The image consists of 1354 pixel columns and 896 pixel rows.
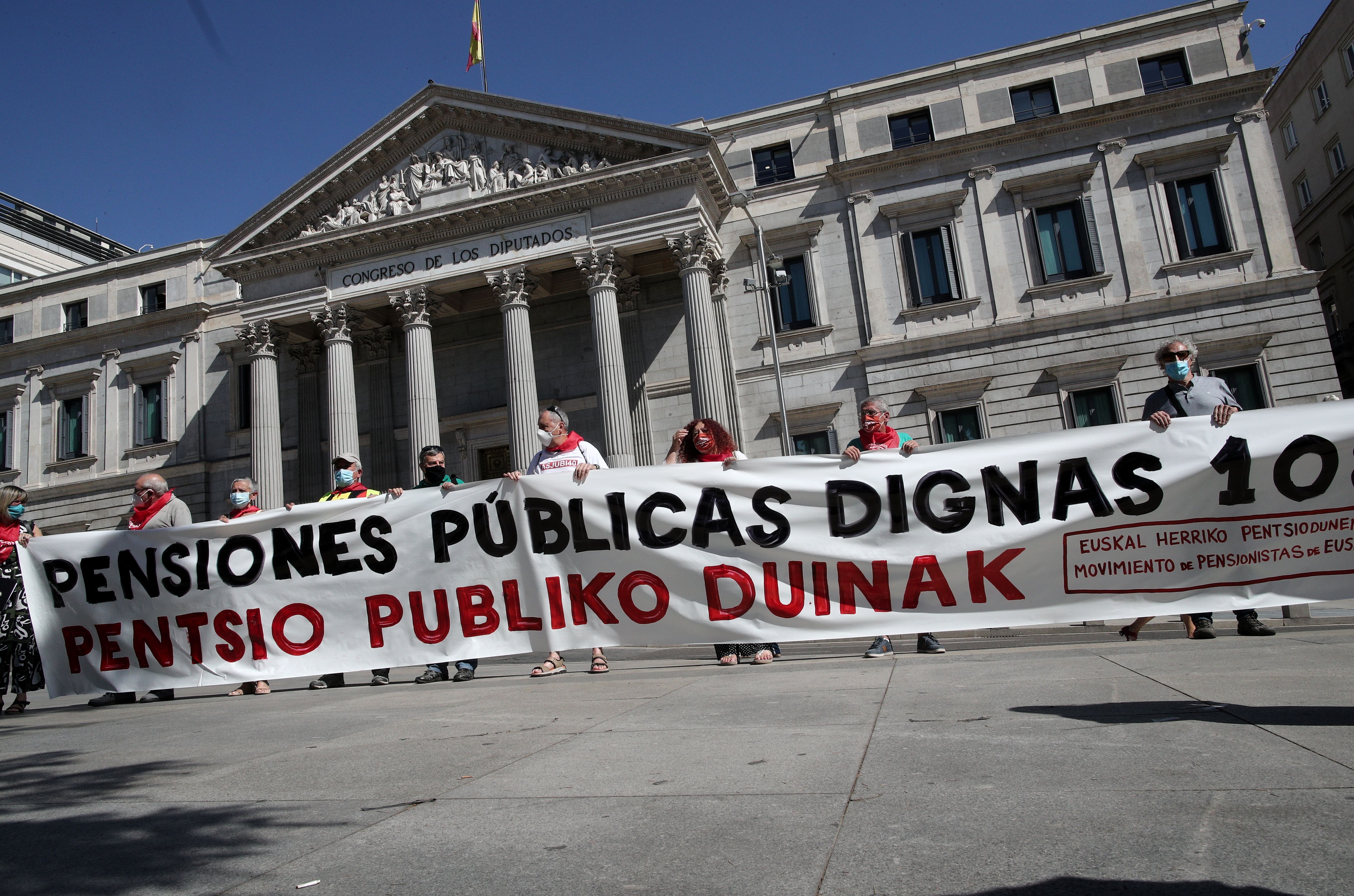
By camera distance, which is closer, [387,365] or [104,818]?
[104,818]

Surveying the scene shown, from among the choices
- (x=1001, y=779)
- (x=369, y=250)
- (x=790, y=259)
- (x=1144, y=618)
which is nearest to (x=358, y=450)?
(x=369, y=250)

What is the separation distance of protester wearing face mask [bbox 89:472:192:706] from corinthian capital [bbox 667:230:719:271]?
17.5 metres

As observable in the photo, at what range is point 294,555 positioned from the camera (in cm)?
771

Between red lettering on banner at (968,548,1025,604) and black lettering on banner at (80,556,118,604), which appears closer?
red lettering on banner at (968,548,1025,604)

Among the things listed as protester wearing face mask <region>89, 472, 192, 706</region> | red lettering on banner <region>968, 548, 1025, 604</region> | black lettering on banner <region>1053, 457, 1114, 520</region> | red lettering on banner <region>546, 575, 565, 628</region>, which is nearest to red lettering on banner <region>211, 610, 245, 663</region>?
protester wearing face mask <region>89, 472, 192, 706</region>

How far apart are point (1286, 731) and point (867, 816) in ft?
→ 6.06

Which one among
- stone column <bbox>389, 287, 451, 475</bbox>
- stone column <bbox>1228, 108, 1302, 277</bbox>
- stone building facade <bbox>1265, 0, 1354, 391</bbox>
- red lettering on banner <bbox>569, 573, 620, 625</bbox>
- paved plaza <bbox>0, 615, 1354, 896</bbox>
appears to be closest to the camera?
paved plaza <bbox>0, 615, 1354, 896</bbox>

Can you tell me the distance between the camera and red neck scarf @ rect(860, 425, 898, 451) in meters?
8.02

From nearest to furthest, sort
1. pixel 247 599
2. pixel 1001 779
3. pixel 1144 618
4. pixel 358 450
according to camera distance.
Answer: pixel 1001 779
pixel 1144 618
pixel 247 599
pixel 358 450

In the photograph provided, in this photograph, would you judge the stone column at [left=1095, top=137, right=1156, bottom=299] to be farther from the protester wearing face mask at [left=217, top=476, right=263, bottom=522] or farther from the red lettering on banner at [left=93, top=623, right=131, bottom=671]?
the red lettering on banner at [left=93, top=623, right=131, bottom=671]

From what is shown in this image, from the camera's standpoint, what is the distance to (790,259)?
89.2 ft

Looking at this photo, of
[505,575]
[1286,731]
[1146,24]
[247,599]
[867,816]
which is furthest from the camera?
[1146,24]

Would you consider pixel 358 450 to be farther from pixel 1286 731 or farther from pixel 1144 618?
pixel 1286 731

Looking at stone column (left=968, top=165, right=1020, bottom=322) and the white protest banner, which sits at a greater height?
stone column (left=968, top=165, right=1020, bottom=322)
